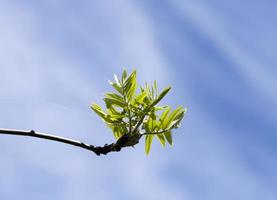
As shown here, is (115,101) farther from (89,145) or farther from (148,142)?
(89,145)

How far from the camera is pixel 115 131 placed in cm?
326

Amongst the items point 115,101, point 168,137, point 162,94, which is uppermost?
point 115,101

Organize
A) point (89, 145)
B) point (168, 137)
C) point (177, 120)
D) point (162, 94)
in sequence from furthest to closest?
point (168, 137), point (177, 120), point (162, 94), point (89, 145)

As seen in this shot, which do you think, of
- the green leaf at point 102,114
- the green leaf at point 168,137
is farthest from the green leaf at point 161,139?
the green leaf at point 102,114

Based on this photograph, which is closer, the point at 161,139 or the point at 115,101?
the point at 115,101

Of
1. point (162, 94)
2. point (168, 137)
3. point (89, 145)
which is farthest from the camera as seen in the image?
point (168, 137)

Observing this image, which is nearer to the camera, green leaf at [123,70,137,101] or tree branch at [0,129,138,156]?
tree branch at [0,129,138,156]

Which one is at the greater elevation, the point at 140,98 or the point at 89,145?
the point at 140,98

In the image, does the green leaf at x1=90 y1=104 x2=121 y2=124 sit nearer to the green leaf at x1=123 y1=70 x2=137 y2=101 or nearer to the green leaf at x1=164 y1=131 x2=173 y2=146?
the green leaf at x1=123 y1=70 x2=137 y2=101

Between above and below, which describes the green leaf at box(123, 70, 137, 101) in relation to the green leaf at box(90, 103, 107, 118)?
above

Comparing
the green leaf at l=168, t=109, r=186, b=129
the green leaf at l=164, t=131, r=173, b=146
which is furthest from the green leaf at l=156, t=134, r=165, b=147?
the green leaf at l=168, t=109, r=186, b=129

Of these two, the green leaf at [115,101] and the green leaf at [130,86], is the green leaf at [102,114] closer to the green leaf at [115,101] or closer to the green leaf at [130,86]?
the green leaf at [115,101]

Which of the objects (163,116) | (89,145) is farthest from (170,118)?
(89,145)

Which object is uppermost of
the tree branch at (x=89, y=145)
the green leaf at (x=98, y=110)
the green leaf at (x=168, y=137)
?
the green leaf at (x=98, y=110)
